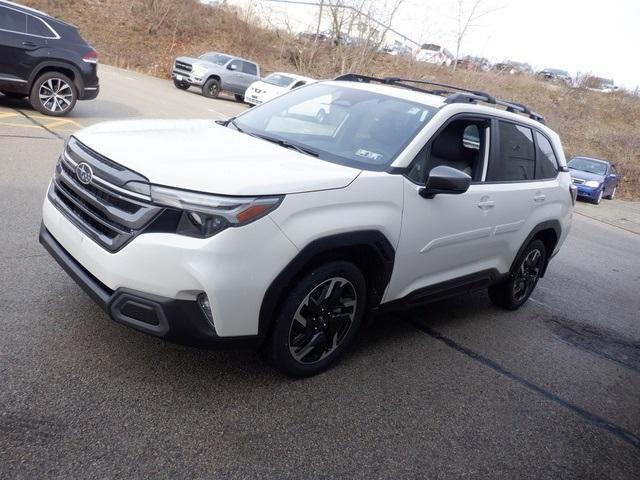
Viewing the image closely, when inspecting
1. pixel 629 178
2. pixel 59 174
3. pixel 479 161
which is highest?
pixel 479 161

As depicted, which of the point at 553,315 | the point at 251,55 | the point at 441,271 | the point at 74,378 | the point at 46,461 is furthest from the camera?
A: the point at 251,55

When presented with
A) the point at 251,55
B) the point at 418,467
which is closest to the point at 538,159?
the point at 418,467

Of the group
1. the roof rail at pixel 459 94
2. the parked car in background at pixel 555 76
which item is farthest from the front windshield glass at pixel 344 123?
the parked car in background at pixel 555 76

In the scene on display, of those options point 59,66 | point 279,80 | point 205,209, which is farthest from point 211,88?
point 205,209

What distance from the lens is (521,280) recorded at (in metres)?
5.66

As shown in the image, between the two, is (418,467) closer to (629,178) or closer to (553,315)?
(553,315)

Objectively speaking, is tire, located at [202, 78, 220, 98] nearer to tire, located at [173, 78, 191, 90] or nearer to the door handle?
tire, located at [173, 78, 191, 90]

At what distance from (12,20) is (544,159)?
9363 millimetres

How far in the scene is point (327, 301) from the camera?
137 inches

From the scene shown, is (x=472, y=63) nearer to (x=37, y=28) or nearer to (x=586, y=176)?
(x=586, y=176)

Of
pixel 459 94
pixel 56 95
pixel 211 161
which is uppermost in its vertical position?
pixel 459 94

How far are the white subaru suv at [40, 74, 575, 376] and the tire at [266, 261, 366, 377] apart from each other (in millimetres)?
10

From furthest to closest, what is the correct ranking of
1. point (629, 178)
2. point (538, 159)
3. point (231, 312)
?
point (629, 178) < point (538, 159) < point (231, 312)

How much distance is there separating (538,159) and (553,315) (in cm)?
175
